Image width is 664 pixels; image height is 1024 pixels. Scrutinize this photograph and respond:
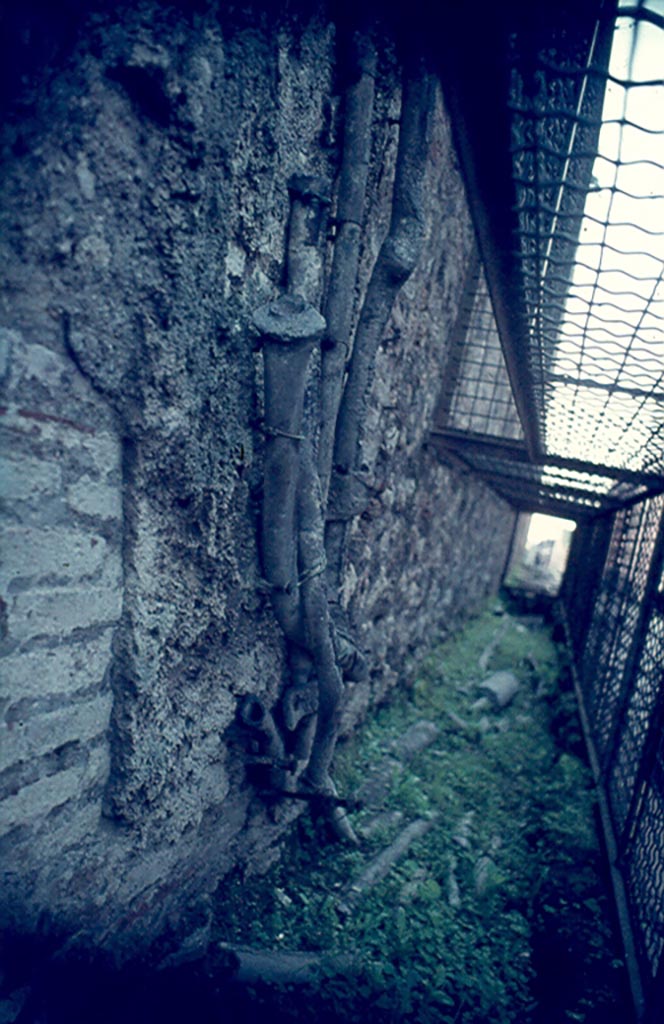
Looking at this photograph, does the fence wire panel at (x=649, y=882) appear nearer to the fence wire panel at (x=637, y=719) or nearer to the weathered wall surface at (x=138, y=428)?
the fence wire panel at (x=637, y=719)

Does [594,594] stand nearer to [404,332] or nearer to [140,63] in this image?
[404,332]

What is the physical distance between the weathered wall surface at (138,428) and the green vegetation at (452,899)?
63 centimetres

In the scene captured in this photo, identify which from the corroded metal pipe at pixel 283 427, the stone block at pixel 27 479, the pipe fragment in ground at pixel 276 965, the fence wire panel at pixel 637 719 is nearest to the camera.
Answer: the stone block at pixel 27 479

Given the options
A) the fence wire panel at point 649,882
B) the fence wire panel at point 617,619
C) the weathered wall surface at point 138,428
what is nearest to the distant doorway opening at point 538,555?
the fence wire panel at point 617,619

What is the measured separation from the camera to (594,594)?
7.61 metres

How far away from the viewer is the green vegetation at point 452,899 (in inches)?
99.4

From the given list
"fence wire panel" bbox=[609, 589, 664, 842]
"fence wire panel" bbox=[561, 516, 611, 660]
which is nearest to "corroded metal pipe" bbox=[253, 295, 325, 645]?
"fence wire panel" bbox=[609, 589, 664, 842]

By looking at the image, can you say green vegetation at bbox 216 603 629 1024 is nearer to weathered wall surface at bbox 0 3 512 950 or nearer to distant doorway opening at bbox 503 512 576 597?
weathered wall surface at bbox 0 3 512 950

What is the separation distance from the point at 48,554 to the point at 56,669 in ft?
1.08

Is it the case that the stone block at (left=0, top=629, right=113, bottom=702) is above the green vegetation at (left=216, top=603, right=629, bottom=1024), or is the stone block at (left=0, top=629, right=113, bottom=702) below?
above

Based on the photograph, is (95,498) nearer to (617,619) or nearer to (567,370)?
(567,370)

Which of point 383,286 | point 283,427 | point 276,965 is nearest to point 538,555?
point 383,286

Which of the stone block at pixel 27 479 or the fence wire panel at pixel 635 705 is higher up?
the stone block at pixel 27 479

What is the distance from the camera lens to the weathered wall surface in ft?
4.88
